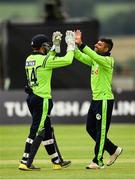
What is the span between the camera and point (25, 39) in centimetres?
2958

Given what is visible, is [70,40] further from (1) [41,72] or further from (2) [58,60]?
(1) [41,72]

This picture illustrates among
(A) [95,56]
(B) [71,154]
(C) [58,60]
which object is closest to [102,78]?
(A) [95,56]

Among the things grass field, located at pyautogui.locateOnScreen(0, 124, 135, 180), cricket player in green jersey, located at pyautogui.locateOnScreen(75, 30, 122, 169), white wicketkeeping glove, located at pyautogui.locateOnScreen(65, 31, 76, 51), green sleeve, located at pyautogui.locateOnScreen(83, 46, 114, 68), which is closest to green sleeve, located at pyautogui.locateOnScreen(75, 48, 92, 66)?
cricket player in green jersey, located at pyautogui.locateOnScreen(75, 30, 122, 169)

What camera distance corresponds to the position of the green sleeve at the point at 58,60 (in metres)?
14.1

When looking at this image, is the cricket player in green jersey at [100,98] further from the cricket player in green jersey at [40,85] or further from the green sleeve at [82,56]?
the cricket player in green jersey at [40,85]

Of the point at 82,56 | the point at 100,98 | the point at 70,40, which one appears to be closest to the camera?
the point at 70,40

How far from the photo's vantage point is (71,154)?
57.3 feet

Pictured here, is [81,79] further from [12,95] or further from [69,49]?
[69,49]

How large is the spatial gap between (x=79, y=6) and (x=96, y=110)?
4408 centimetres

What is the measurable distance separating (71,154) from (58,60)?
3.75 metres

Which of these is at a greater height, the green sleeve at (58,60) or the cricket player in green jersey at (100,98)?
the green sleeve at (58,60)

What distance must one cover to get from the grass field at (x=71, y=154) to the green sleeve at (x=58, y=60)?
1.69 metres

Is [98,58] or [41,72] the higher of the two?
[98,58]

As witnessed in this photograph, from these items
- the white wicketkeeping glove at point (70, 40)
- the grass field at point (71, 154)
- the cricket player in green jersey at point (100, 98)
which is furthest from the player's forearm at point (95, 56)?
the grass field at point (71, 154)
